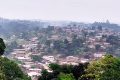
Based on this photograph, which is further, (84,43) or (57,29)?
(57,29)

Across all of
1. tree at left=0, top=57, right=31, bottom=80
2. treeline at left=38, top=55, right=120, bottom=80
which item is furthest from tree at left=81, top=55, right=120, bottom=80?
tree at left=0, top=57, right=31, bottom=80

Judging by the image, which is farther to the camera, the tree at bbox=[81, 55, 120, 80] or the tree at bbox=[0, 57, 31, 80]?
the tree at bbox=[0, 57, 31, 80]

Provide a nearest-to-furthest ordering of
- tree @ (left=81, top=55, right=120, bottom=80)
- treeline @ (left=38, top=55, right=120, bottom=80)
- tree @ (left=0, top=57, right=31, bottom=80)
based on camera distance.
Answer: tree @ (left=81, top=55, right=120, bottom=80), treeline @ (left=38, top=55, right=120, bottom=80), tree @ (left=0, top=57, right=31, bottom=80)

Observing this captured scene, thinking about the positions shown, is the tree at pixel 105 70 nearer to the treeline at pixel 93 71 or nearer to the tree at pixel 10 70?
the treeline at pixel 93 71

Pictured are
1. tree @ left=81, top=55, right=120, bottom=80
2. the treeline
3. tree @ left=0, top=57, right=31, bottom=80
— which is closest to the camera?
tree @ left=81, top=55, right=120, bottom=80

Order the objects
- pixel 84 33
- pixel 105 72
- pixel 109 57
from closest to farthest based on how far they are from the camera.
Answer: pixel 105 72 → pixel 109 57 → pixel 84 33

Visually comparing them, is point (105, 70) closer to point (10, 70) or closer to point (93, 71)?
point (93, 71)

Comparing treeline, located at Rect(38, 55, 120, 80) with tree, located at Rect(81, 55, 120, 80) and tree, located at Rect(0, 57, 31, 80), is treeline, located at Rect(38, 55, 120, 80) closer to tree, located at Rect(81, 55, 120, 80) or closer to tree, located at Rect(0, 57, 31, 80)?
tree, located at Rect(81, 55, 120, 80)

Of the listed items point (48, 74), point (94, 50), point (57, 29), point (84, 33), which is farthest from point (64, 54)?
point (48, 74)

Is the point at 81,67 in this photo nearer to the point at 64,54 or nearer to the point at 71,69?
the point at 71,69
